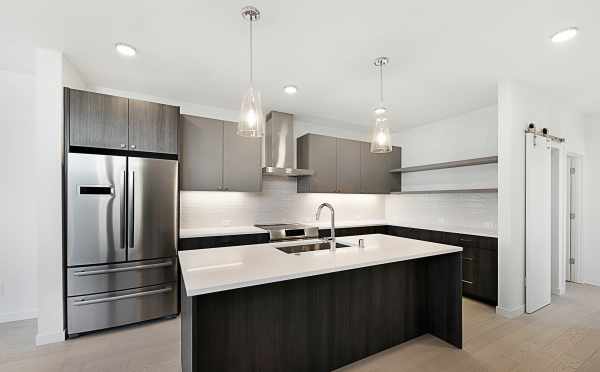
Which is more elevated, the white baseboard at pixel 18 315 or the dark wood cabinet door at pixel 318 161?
the dark wood cabinet door at pixel 318 161

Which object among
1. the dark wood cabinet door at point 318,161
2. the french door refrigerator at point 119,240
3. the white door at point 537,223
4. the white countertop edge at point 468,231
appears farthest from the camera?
the dark wood cabinet door at point 318,161

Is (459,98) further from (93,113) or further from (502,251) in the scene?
(93,113)

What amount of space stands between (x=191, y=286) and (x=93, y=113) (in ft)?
7.54

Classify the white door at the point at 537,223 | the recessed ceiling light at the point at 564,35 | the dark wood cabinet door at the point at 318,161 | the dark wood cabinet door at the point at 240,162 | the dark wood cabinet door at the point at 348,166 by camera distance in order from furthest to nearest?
the dark wood cabinet door at the point at 348,166
the dark wood cabinet door at the point at 318,161
the dark wood cabinet door at the point at 240,162
the white door at the point at 537,223
the recessed ceiling light at the point at 564,35

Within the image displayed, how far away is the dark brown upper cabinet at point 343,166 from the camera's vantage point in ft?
14.1

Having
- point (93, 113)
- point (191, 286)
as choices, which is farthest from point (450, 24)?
point (93, 113)

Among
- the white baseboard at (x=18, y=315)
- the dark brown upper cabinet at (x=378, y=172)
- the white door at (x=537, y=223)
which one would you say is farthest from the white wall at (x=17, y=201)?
the white door at (x=537, y=223)

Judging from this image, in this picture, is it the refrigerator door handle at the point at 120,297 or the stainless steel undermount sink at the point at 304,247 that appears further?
the refrigerator door handle at the point at 120,297

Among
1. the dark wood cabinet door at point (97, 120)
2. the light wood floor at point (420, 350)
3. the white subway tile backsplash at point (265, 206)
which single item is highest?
the dark wood cabinet door at point (97, 120)

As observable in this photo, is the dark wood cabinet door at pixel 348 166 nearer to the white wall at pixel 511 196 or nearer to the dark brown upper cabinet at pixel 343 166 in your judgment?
the dark brown upper cabinet at pixel 343 166

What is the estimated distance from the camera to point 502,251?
9.85 ft

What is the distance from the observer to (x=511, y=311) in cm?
296

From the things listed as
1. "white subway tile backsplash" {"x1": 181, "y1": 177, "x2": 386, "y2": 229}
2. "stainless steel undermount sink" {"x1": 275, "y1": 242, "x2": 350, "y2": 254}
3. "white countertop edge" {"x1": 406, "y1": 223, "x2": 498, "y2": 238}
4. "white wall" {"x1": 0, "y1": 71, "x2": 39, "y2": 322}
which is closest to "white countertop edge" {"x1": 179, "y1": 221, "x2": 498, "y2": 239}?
"white countertop edge" {"x1": 406, "y1": 223, "x2": 498, "y2": 238}

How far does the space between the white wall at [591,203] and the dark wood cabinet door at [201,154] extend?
553cm
